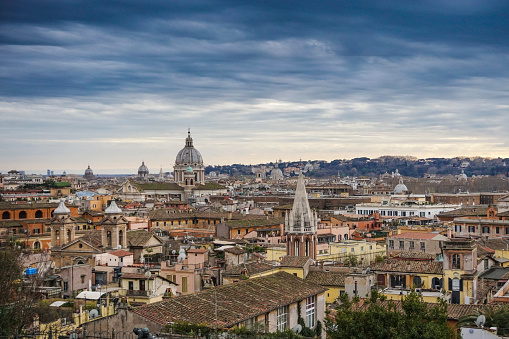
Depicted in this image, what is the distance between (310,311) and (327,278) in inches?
262

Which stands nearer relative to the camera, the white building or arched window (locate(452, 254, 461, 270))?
arched window (locate(452, 254, 461, 270))

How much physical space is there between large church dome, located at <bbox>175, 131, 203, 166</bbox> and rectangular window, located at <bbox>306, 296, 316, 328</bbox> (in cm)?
13913

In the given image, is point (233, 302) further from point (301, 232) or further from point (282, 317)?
point (301, 232)

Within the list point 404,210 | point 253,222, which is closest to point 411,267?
point 253,222

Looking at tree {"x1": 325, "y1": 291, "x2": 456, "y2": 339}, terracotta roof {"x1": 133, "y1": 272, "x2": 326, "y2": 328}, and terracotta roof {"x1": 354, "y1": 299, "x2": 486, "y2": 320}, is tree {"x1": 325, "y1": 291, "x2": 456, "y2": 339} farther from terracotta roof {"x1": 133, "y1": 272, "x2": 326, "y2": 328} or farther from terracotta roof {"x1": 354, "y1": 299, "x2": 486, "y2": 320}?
terracotta roof {"x1": 354, "y1": 299, "x2": 486, "y2": 320}

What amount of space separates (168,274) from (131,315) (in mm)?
11752

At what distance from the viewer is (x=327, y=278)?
3173cm

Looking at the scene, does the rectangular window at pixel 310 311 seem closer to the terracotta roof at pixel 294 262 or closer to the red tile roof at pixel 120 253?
the terracotta roof at pixel 294 262

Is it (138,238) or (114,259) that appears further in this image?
(138,238)

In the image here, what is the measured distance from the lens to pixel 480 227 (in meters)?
51.6

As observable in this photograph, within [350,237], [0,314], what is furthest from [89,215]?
[0,314]

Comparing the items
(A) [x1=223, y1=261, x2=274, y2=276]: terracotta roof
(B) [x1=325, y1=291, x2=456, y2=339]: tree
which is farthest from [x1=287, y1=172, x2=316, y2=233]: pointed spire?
(B) [x1=325, y1=291, x2=456, y2=339]: tree

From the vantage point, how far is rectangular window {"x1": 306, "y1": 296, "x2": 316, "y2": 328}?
24766 millimetres

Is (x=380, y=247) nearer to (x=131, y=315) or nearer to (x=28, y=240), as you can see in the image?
(x=28, y=240)
